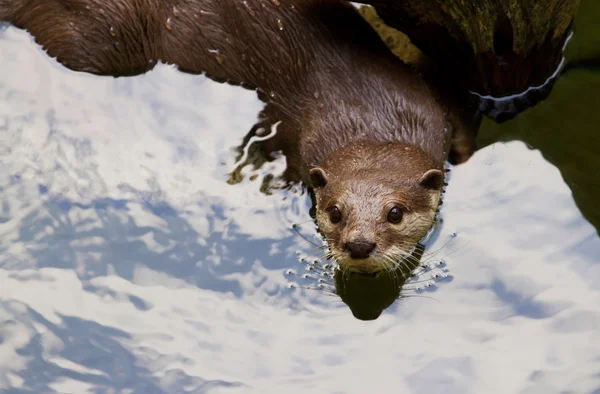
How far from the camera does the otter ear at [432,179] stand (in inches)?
150

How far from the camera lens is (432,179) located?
151 inches

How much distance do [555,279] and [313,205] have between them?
1.06 m

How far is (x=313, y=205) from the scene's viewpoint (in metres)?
4.07

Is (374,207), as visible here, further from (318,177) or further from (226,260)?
(226,260)

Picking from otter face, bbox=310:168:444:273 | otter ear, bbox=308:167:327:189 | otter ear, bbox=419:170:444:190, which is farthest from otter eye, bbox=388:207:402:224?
otter ear, bbox=308:167:327:189

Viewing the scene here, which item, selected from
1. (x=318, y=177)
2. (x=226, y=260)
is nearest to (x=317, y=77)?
(x=318, y=177)

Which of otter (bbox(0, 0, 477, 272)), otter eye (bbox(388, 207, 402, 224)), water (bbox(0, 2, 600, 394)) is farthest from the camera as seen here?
otter (bbox(0, 0, 477, 272))

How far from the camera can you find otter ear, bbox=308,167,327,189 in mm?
3869

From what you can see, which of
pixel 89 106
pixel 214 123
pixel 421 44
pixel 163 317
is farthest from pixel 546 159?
pixel 89 106

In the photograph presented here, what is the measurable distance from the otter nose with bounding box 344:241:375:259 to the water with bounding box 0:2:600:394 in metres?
0.24

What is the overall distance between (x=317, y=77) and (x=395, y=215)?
90 centimetres

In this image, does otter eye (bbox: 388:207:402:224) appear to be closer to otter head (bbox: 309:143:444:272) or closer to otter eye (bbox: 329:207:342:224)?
otter head (bbox: 309:143:444:272)

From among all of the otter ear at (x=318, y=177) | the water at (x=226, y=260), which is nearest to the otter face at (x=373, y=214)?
the otter ear at (x=318, y=177)

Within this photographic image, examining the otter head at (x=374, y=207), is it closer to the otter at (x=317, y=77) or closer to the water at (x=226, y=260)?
the otter at (x=317, y=77)
